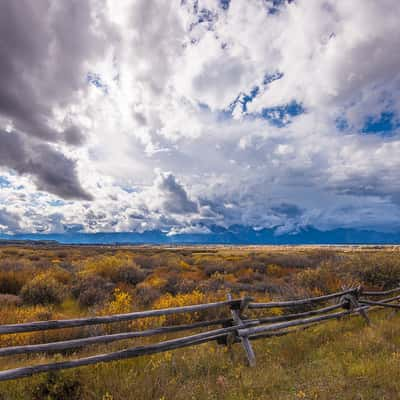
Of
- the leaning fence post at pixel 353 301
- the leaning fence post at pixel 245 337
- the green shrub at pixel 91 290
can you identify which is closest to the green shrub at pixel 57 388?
the leaning fence post at pixel 245 337

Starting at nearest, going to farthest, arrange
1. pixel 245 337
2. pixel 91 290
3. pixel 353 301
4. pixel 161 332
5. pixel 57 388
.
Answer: pixel 57 388 → pixel 161 332 → pixel 245 337 → pixel 353 301 → pixel 91 290

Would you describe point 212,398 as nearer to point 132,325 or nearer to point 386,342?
point 132,325

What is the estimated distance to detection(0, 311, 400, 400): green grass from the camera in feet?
12.9

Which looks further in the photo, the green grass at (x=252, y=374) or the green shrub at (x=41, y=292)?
the green shrub at (x=41, y=292)

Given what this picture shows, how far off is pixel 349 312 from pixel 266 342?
3.04 meters

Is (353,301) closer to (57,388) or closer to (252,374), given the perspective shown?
(252,374)

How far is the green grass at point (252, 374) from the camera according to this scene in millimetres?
3924

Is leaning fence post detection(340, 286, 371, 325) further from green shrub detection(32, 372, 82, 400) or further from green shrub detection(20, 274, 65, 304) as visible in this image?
green shrub detection(20, 274, 65, 304)

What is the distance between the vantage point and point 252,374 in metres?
4.67

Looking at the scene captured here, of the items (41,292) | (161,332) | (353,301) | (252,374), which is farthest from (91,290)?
(353,301)

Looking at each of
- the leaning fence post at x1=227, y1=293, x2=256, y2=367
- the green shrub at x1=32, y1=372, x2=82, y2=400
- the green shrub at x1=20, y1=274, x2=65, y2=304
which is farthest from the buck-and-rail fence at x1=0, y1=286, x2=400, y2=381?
the green shrub at x1=20, y1=274, x2=65, y2=304

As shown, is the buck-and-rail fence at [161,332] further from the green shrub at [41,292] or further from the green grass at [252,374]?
the green shrub at [41,292]

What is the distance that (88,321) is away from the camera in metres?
4.21

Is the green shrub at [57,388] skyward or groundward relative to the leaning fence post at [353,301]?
groundward
